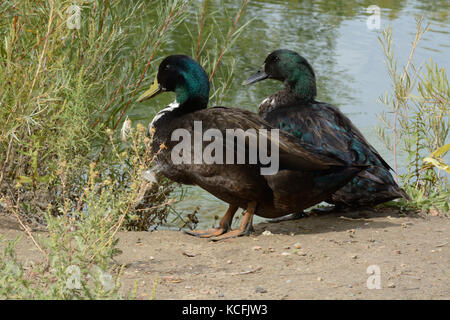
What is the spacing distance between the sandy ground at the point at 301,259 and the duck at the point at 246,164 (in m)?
0.25

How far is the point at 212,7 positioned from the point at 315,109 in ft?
17.5

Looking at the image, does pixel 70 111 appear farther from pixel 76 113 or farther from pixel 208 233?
pixel 208 233

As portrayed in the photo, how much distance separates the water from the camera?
28.3 ft

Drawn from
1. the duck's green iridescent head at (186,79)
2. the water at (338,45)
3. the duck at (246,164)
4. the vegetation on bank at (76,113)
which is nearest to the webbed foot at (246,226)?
the duck at (246,164)

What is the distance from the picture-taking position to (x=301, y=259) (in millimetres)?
4535

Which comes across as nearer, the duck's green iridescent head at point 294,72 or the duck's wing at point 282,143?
the duck's wing at point 282,143

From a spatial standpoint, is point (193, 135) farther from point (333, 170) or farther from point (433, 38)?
point (433, 38)

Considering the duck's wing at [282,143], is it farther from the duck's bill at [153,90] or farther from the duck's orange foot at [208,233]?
the duck's orange foot at [208,233]

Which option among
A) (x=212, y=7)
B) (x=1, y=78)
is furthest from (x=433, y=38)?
(x=1, y=78)

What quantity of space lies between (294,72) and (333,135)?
2.91 feet

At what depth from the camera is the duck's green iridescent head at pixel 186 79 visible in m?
5.51

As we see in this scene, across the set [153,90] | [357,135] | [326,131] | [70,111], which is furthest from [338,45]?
[70,111]

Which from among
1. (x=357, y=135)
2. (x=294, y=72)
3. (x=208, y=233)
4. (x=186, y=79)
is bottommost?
(x=208, y=233)

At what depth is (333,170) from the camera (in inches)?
199
